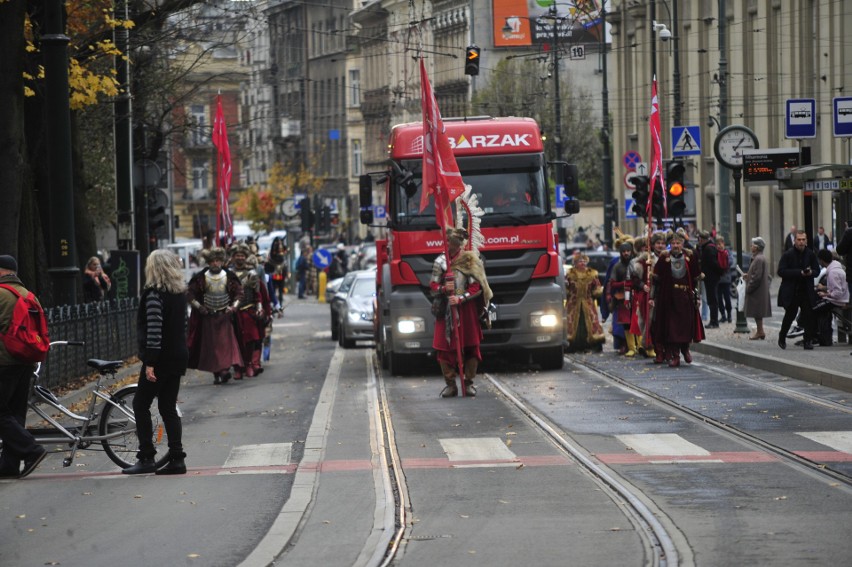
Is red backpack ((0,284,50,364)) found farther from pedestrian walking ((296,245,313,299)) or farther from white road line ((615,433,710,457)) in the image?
pedestrian walking ((296,245,313,299))

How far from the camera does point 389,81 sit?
3652 inches

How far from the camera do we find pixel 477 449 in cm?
1398

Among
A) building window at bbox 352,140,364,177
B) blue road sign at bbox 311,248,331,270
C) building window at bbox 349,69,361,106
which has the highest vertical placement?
building window at bbox 349,69,361,106

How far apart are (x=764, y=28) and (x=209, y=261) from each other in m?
32.1

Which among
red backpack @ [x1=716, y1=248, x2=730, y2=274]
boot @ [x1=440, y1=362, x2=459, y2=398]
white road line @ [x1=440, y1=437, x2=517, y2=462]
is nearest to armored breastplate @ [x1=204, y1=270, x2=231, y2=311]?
boot @ [x1=440, y1=362, x2=459, y2=398]

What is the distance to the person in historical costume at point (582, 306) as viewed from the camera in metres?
26.1

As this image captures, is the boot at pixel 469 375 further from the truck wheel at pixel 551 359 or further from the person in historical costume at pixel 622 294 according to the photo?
the person in historical costume at pixel 622 294

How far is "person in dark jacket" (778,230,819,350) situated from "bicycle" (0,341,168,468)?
1262 centimetres

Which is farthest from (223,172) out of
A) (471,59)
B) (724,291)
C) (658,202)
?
(724,291)

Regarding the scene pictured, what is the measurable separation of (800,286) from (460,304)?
648 cm

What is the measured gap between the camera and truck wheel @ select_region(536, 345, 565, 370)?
922 inches

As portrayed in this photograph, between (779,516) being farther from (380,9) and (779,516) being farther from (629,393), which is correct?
(380,9)

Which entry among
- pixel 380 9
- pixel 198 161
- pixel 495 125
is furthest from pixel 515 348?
pixel 198 161

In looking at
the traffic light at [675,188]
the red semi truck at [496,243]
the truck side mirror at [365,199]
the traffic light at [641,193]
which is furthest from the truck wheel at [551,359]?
the traffic light at [641,193]
